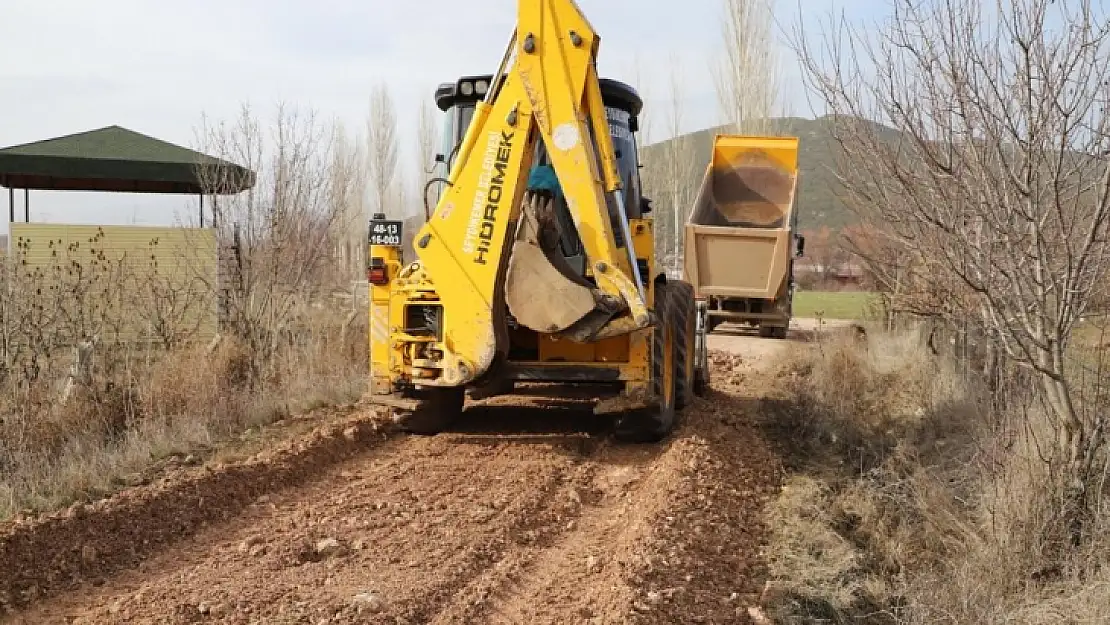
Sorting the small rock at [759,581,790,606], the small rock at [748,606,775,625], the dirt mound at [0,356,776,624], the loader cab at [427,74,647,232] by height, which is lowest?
the small rock at [759,581,790,606]

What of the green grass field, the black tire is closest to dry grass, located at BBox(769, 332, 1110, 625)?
the black tire

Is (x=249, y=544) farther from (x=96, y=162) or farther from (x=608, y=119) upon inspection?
(x=96, y=162)

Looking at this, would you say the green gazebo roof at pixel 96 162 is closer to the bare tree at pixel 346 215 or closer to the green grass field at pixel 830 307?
the bare tree at pixel 346 215

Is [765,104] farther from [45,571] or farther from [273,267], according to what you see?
[45,571]

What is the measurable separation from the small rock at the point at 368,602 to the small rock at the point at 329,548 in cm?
76

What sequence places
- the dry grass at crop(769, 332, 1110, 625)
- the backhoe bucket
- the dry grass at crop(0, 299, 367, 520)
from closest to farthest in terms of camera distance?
the dry grass at crop(769, 332, 1110, 625) < the dry grass at crop(0, 299, 367, 520) < the backhoe bucket

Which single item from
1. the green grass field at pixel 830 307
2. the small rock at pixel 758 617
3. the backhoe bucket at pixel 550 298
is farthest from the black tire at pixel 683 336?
the green grass field at pixel 830 307

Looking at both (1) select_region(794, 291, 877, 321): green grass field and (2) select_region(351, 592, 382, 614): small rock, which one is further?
(1) select_region(794, 291, 877, 321): green grass field

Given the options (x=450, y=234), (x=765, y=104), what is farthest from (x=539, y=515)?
(x=765, y=104)

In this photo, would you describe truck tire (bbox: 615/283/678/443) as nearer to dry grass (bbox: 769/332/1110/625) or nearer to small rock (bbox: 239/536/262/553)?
dry grass (bbox: 769/332/1110/625)

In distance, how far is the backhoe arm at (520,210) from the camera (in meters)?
7.01

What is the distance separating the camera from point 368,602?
4.31 m

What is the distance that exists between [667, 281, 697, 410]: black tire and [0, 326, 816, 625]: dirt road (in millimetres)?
946

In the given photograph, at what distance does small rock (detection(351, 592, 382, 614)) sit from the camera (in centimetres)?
424
